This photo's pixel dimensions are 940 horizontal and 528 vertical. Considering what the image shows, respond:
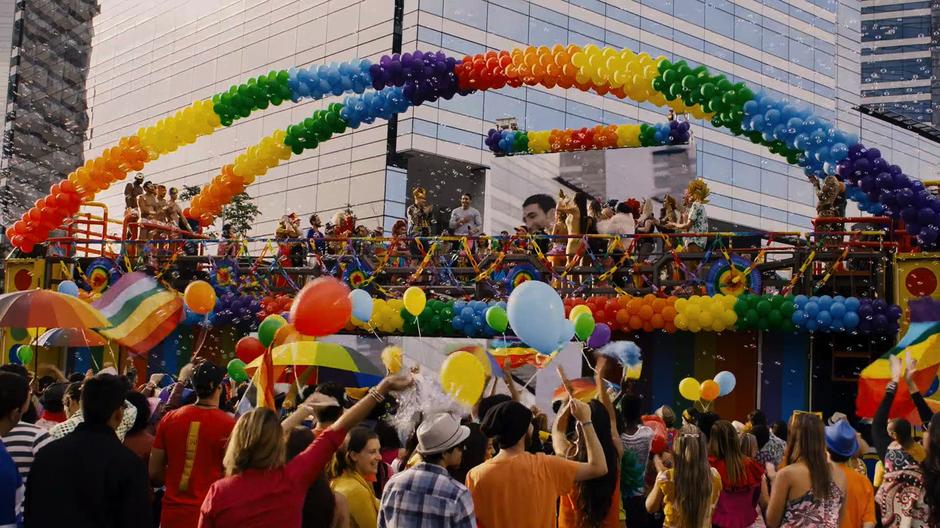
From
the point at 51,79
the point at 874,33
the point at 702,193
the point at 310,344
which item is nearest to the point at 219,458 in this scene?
the point at 310,344

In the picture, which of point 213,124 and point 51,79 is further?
point 51,79

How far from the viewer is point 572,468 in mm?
4906

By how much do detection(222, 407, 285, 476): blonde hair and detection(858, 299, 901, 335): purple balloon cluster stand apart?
997cm

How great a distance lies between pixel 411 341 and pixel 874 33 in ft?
291

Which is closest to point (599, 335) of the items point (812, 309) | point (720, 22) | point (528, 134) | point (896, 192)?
point (812, 309)

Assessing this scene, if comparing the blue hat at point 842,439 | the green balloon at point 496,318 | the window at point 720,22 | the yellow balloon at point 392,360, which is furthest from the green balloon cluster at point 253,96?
the window at point 720,22

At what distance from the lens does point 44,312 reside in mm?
8922

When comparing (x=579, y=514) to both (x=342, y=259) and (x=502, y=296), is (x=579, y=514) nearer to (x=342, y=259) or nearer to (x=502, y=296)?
(x=502, y=296)

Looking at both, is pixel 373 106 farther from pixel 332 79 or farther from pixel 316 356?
pixel 316 356

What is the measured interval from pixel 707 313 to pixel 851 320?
68.4 inches

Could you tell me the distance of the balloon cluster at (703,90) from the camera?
1393cm

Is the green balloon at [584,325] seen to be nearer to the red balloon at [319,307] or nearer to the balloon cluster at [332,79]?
the red balloon at [319,307]

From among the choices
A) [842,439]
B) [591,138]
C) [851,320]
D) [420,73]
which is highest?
[420,73]

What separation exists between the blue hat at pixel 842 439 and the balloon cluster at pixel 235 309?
38.3 feet
